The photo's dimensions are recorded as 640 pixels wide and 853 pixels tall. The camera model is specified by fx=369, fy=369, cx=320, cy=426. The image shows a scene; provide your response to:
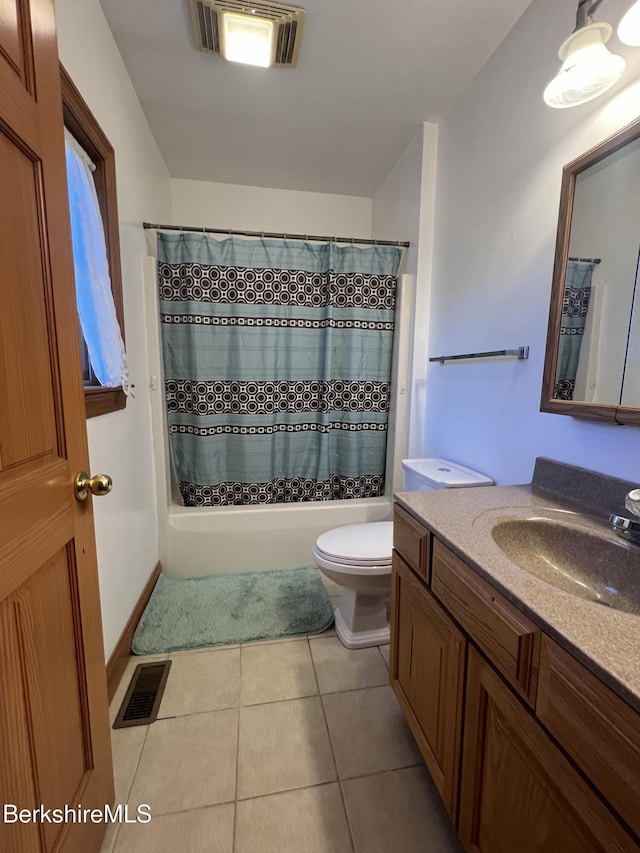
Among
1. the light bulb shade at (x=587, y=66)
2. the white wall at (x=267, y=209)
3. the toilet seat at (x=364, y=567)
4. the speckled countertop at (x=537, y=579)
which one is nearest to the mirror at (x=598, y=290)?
the light bulb shade at (x=587, y=66)

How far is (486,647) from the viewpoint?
29.4 inches

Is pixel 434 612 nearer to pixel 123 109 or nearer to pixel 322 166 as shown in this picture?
pixel 123 109

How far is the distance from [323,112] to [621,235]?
5.39ft

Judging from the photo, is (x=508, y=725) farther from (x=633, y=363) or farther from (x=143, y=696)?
(x=143, y=696)

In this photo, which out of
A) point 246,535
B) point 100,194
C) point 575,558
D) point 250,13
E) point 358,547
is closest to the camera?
point 575,558

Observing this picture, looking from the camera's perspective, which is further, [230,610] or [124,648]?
[230,610]

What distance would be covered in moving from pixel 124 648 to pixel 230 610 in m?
0.49

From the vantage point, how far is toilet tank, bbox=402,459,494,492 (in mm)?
1532

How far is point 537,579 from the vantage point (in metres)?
0.71

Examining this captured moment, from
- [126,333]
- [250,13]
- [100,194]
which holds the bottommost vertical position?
[126,333]

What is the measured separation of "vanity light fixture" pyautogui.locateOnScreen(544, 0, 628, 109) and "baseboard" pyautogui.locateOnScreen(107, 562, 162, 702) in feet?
7.72

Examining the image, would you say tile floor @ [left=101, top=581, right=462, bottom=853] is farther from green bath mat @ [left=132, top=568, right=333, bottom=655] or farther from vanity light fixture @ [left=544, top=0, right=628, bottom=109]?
vanity light fixture @ [left=544, top=0, right=628, bottom=109]

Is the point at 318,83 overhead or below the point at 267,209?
overhead

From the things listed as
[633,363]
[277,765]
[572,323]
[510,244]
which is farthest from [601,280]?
[277,765]
